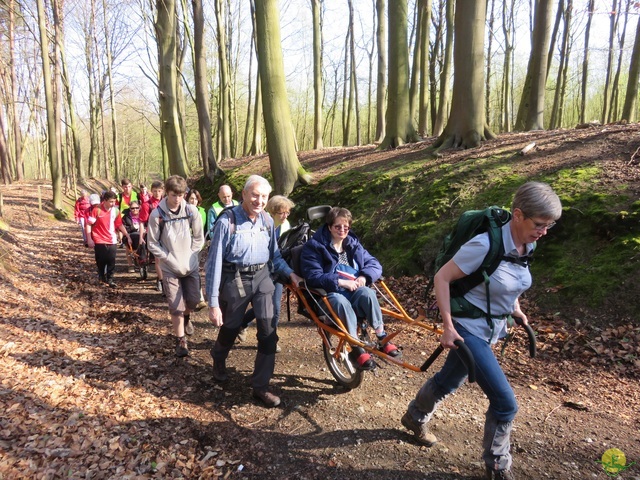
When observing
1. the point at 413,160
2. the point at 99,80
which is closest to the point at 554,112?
the point at 413,160

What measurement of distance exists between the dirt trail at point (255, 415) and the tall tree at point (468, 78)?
5.80m

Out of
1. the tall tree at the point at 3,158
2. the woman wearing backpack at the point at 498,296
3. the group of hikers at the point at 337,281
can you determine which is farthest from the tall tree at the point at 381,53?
the tall tree at the point at 3,158

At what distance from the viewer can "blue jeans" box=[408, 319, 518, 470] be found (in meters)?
2.66

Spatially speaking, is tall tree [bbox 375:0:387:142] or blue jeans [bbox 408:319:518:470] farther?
tall tree [bbox 375:0:387:142]

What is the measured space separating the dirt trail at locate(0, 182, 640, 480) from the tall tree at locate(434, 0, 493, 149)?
228 inches

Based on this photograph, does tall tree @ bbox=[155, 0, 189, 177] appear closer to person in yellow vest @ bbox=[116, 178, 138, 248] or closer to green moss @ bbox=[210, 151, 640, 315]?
person in yellow vest @ bbox=[116, 178, 138, 248]

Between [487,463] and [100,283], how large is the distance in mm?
8198

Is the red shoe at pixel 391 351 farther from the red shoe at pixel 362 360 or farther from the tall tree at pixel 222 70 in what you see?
the tall tree at pixel 222 70

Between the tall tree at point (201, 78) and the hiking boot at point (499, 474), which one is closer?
the hiking boot at point (499, 474)

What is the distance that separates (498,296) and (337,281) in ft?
5.56

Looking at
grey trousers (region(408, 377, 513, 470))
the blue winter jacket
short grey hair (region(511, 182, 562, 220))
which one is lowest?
grey trousers (region(408, 377, 513, 470))

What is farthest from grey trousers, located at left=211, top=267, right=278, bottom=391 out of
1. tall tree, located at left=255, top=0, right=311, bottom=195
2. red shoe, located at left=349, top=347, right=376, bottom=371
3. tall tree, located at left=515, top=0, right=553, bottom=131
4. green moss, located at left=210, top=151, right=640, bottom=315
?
tall tree, located at left=515, top=0, right=553, bottom=131

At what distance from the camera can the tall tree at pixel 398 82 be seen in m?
11.4

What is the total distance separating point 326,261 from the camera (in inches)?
168
